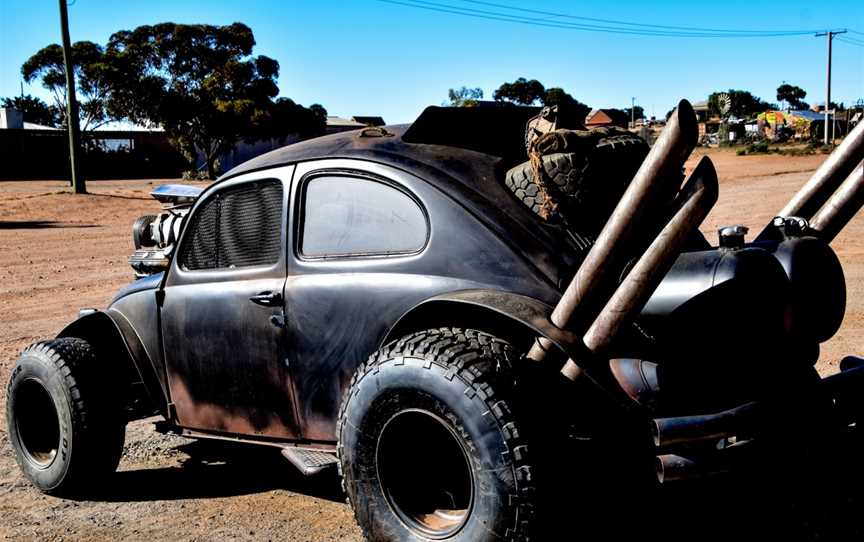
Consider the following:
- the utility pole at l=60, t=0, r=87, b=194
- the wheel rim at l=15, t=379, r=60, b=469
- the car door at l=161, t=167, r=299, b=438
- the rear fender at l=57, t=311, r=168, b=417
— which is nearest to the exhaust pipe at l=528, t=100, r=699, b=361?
the car door at l=161, t=167, r=299, b=438

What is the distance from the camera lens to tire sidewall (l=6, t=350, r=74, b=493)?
16.2 ft

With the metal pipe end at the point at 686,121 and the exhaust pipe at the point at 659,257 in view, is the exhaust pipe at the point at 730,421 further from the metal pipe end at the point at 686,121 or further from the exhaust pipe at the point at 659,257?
the metal pipe end at the point at 686,121

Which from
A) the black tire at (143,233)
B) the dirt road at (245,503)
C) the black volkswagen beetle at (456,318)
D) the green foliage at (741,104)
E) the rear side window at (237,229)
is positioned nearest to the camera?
the black volkswagen beetle at (456,318)

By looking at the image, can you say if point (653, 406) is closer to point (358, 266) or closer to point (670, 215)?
Answer: point (670, 215)

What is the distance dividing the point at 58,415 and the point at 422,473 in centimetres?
228

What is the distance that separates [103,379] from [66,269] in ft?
36.7

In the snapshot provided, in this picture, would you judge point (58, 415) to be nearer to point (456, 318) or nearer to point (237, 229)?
point (237, 229)

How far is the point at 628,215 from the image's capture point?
11.0ft

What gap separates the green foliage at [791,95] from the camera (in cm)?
12912

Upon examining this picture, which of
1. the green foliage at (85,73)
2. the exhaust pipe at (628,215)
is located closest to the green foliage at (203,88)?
the green foliage at (85,73)

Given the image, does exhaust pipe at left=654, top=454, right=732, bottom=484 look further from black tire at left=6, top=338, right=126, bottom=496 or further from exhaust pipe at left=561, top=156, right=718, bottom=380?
black tire at left=6, top=338, right=126, bottom=496

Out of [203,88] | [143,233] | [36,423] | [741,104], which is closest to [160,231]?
[143,233]

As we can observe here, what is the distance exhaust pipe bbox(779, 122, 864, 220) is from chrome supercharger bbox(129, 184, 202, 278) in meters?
3.20

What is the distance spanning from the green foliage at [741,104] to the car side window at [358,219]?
304 feet
